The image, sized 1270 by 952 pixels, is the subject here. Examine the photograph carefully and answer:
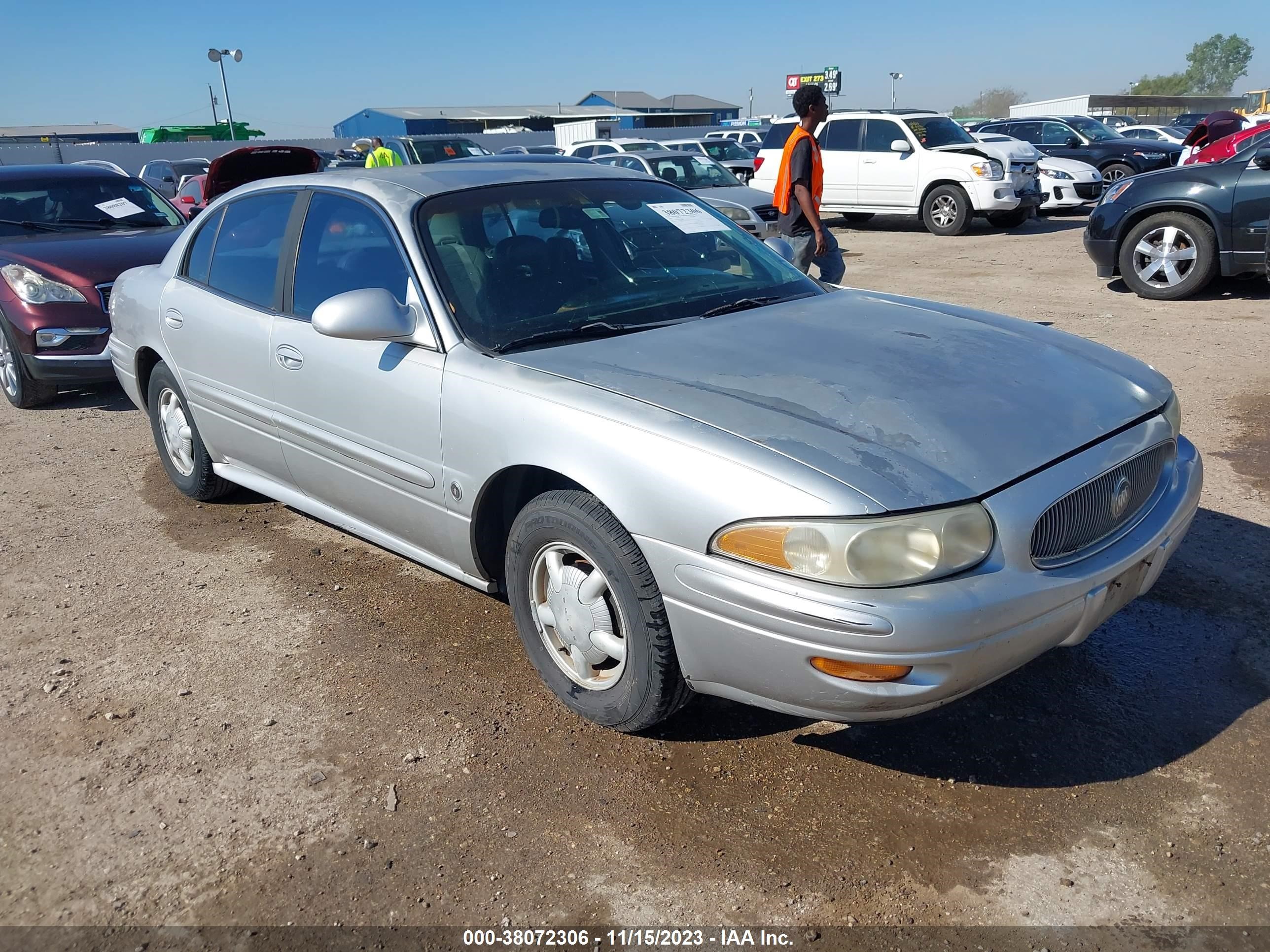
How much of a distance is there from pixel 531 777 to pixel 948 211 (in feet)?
46.7

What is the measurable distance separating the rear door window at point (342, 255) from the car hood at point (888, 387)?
2.29 ft

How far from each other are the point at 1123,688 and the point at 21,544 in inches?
182

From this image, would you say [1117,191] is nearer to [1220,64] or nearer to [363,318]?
A: [363,318]

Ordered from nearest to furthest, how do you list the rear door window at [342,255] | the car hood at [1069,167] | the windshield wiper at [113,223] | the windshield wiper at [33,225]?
the rear door window at [342,255], the windshield wiper at [33,225], the windshield wiper at [113,223], the car hood at [1069,167]

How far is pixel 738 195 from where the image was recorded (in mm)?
12898

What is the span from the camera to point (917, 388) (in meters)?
2.85

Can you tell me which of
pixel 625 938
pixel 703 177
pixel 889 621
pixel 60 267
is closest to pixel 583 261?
pixel 889 621

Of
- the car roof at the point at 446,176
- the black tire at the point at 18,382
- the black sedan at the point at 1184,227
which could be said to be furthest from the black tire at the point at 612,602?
the black sedan at the point at 1184,227

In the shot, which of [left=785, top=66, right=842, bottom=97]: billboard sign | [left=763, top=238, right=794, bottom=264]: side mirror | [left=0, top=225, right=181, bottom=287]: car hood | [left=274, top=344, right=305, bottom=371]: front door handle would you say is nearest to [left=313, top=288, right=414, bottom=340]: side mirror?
[left=274, top=344, right=305, bottom=371]: front door handle

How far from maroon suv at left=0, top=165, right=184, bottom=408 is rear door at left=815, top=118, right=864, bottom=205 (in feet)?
35.4

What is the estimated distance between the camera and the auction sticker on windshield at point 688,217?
3.98 m

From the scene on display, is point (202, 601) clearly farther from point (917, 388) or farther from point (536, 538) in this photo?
point (917, 388)

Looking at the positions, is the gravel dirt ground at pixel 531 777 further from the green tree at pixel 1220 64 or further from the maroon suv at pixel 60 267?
the green tree at pixel 1220 64

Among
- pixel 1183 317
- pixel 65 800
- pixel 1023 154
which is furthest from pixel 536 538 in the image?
pixel 1023 154
